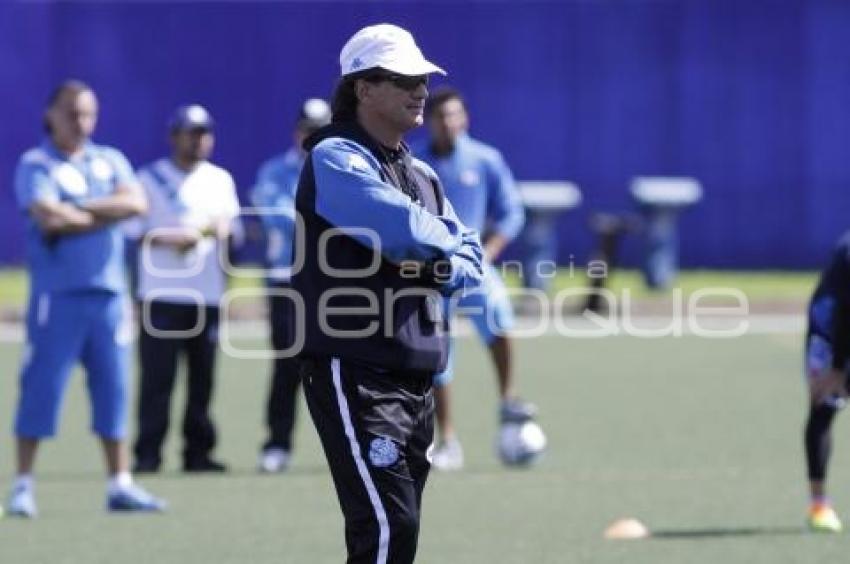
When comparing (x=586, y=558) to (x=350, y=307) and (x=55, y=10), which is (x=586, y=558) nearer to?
(x=350, y=307)

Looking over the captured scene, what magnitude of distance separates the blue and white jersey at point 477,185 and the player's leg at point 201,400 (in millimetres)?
1665

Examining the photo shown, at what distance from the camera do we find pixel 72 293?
1195 centimetres

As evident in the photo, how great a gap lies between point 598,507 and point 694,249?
20.7m

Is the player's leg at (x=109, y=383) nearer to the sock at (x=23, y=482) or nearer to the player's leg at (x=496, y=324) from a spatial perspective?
the sock at (x=23, y=482)

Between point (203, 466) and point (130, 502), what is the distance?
6.41 ft

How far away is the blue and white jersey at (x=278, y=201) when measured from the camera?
14070mm

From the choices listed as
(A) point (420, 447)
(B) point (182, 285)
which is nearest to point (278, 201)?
(B) point (182, 285)

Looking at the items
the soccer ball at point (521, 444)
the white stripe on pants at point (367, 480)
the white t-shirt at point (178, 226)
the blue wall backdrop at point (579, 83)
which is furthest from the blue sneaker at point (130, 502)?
the blue wall backdrop at point (579, 83)

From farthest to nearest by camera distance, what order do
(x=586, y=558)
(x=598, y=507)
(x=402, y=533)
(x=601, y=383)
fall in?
(x=601, y=383) → (x=598, y=507) → (x=586, y=558) → (x=402, y=533)

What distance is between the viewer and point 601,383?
18.8 metres

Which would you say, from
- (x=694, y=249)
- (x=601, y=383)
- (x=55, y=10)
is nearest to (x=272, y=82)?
(x=55, y=10)

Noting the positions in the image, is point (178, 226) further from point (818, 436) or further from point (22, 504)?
point (818, 436)

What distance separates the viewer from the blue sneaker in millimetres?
11859

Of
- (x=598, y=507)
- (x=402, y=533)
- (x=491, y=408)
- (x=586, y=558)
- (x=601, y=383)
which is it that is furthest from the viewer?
(x=601, y=383)
